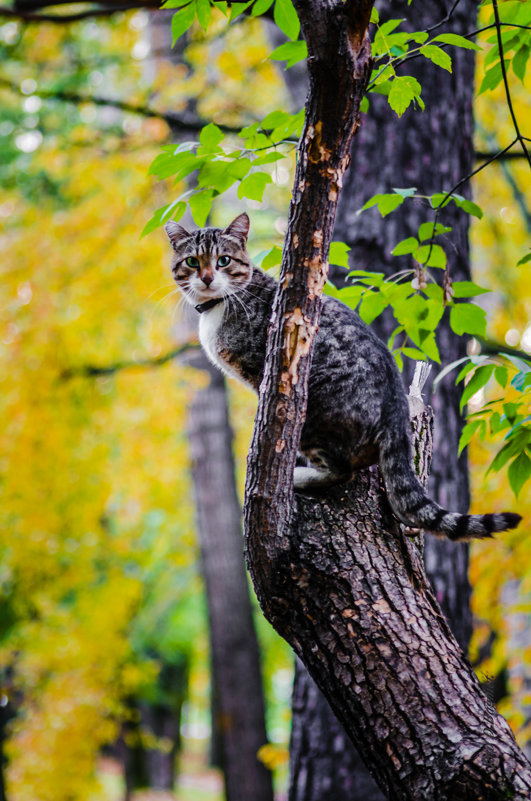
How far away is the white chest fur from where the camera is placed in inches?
124

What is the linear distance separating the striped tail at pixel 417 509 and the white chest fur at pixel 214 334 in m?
0.90

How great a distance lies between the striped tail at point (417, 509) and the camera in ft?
6.81

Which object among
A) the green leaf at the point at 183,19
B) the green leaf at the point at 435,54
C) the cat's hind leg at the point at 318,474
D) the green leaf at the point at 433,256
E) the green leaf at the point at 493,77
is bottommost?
the cat's hind leg at the point at 318,474

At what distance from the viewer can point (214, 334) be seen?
124 inches

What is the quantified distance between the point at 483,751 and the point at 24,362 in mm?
5798

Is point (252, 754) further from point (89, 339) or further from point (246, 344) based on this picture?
point (246, 344)

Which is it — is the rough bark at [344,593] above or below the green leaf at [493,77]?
below

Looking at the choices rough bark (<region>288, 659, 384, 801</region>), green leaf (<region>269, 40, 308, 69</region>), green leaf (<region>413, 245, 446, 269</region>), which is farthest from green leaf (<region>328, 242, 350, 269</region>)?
rough bark (<region>288, 659, 384, 801</region>)

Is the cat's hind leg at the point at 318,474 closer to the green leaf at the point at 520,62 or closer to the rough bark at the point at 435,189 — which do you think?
the rough bark at the point at 435,189

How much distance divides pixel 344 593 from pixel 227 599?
17.9 ft

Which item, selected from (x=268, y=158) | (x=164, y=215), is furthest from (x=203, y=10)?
(x=164, y=215)

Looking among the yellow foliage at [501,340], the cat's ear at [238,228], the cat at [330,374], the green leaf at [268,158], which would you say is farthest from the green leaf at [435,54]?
the yellow foliage at [501,340]

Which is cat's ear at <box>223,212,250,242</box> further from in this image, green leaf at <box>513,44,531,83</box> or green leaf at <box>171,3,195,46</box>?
green leaf at <box>513,44,531,83</box>

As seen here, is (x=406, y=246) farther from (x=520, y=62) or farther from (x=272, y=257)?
(x=520, y=62)
